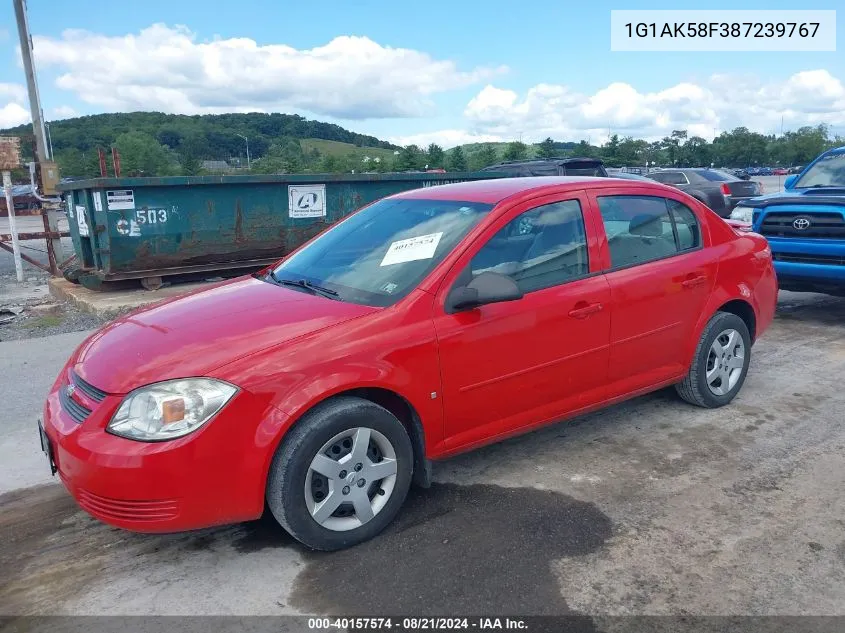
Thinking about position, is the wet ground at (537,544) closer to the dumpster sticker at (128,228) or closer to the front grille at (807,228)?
the front grille at (807,228)

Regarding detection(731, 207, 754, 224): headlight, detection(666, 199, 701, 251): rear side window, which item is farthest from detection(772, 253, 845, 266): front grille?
detection(666, 199, 701, 251): rear side window

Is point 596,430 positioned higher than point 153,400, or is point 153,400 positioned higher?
point 153,400

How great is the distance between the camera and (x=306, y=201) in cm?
990

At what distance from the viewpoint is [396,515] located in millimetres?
3381

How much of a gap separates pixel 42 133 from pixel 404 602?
13094 millimetres

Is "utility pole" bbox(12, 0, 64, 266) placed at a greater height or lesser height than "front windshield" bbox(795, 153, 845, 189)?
greater

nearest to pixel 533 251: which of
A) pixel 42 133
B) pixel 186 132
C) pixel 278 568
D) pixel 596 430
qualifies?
pixel 596 430

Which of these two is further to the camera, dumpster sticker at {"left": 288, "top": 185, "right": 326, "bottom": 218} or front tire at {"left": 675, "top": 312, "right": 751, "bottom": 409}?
dumpster sticker at {"left": 288, "top": 185, "right": 326, "bottom": 218}

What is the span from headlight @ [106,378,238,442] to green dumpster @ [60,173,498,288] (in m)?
6.33

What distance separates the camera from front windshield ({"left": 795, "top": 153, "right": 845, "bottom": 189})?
766 centimetres

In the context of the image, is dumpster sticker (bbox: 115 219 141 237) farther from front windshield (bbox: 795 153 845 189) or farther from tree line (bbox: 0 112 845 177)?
tree line (bbox: 0 112 845 177)

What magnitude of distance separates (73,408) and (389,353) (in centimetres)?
141

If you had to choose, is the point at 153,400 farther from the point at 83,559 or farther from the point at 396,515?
the point at 396,515

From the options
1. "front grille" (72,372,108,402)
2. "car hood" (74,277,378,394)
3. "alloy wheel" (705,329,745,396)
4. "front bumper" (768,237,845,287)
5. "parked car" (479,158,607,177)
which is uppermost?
"parked car" (479,158,607,177)
